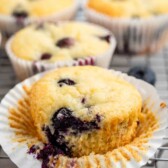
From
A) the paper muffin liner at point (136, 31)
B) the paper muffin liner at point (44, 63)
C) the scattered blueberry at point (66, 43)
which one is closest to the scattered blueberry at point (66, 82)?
the paper muffin liner at point (44, 63)

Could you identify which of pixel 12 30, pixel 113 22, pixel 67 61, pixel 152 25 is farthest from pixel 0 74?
pixel 152 25

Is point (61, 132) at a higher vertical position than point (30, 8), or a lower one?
lower

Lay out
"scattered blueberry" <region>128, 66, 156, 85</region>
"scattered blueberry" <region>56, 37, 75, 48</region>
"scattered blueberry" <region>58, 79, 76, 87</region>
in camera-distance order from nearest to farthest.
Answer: "scattered blueberry" <region>58, 79, 76, 87</region> → "scattered blueberry" <region>128, 66, 156, 85</region> → "scattered blueberry" <region>56, 37, 75, 48</region>

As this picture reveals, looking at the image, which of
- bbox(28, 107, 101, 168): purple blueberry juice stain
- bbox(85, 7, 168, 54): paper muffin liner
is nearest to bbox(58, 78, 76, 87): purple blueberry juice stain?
bbox(28, 107, 101, 168): purple blueberry juice stain

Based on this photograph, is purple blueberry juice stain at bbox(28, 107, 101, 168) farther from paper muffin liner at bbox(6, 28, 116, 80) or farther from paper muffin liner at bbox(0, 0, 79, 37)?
paper muffin liner at bbox(0, 0, 79, 37)

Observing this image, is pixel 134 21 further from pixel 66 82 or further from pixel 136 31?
pixel 66 82

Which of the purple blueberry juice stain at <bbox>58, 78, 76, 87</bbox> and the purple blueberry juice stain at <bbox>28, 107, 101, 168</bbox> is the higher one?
the purple blueberry juice stain at <bbox>58, 78, 76, 87</bbox>

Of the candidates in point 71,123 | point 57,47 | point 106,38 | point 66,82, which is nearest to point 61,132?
point 71,123
